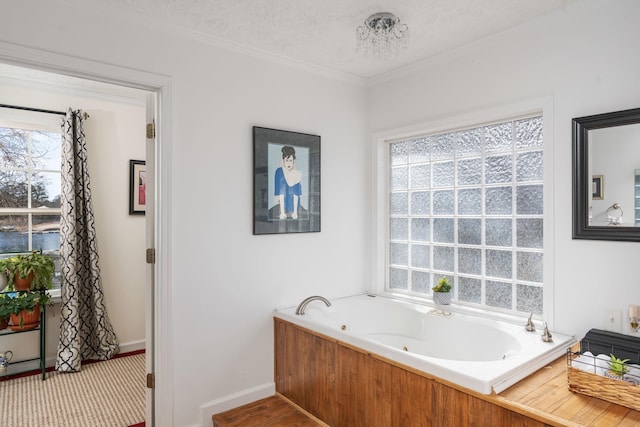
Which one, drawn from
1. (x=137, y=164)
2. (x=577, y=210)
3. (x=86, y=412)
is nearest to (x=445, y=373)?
(x=577, y=210)

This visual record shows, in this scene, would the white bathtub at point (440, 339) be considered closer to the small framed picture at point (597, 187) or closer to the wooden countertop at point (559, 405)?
the wooden countertop at point (559, 405)

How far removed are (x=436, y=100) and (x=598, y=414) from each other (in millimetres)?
2145

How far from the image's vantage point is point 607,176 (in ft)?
7.00

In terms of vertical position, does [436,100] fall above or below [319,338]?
above

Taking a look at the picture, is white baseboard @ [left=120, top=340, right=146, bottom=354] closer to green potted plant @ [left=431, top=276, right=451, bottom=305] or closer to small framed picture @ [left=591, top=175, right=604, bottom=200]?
green potted plant @ [left=431, top=276, right=451, bottom=305]

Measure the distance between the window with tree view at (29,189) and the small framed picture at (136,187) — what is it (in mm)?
607

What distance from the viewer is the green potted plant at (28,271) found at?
3254 millimetres

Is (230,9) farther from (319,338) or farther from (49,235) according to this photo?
(49,235)

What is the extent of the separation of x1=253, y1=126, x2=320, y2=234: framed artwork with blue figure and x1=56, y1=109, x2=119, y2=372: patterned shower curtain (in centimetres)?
189

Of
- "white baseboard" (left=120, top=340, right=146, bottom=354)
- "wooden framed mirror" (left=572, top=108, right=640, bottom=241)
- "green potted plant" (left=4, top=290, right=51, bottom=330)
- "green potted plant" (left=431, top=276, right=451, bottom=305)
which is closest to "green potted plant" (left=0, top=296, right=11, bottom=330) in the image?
"green potted plant" (left=4, top=290, right=51, bottom=330)

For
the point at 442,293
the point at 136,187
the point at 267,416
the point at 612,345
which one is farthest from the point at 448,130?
the point at 136,187

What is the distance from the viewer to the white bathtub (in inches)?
71.0

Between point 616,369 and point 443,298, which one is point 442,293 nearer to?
point 443,298

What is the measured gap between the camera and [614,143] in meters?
2.11
